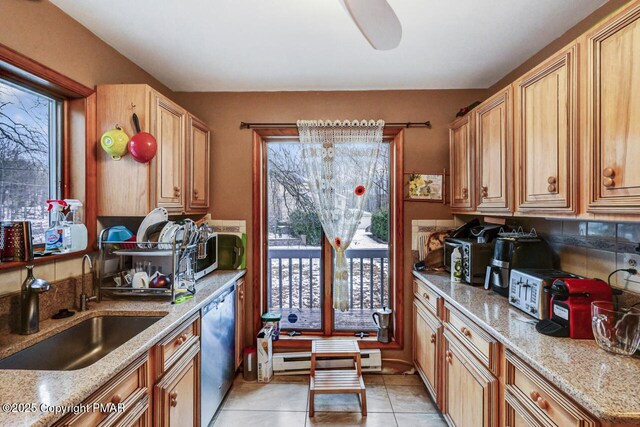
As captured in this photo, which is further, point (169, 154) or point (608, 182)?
point (169, 154)

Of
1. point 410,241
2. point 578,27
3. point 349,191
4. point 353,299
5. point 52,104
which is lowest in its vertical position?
point 353,299

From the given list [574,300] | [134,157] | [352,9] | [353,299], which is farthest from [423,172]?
[134,157]

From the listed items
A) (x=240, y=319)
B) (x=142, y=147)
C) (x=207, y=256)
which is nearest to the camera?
(x=142, y=147)

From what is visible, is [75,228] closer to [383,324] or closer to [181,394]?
[181,394]

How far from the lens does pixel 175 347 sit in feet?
5.46

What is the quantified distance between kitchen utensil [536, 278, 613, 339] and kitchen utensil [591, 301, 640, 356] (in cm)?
6

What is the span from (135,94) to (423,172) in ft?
7.44

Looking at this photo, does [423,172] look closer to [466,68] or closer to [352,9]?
[466,68]

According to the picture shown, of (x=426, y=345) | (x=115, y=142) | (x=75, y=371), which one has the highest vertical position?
(x=115, y=142)

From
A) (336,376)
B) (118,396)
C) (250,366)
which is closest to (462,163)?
(336,376)

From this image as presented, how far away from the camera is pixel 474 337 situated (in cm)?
172

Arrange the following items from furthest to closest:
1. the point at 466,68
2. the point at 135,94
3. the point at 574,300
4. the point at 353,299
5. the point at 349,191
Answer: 1. the point at 353,299
2. the point at 349,191
3. the point at 466,68
4. the point at 135,94
5. the point at 574,300

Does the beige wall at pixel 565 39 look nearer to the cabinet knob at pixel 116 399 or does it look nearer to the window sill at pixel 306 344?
the window sill at pixel 306 344

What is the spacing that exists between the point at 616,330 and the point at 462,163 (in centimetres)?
157
